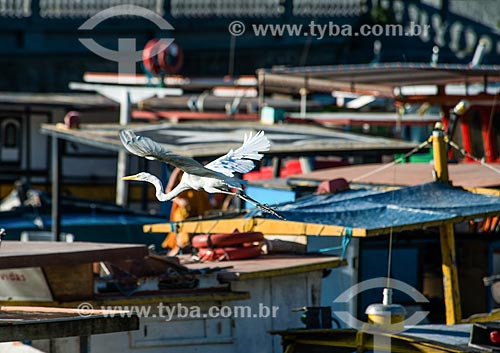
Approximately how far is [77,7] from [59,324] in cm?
1959

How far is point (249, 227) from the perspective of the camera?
45.4ft

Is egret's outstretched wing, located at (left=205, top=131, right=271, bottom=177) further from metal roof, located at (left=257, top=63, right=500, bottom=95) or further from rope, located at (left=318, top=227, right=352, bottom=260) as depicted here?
metal roof, located at (left=257, top=63, right=500, bottom=95)

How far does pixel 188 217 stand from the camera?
15914 mm

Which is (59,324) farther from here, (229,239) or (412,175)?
(412,175)

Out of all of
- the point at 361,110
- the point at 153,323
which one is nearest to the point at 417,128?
the point at 361,110

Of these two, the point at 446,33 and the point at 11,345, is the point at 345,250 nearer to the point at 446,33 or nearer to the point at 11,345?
the point at 11,345

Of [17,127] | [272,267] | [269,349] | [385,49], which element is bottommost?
[269,349]

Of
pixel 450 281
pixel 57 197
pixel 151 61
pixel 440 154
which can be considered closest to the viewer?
pixel 450 281

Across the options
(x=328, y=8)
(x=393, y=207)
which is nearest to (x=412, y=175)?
(x=393, y=207)

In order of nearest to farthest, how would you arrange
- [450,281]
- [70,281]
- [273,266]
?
[70,281] → [450,281] → [273,266]

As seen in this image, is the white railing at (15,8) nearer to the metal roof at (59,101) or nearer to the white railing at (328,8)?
the metal roof at (59,101)

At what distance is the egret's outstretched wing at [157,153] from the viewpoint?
30.2 ft

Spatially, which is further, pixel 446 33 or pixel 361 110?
pixel 446 33

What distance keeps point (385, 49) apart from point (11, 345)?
18.2 metres
